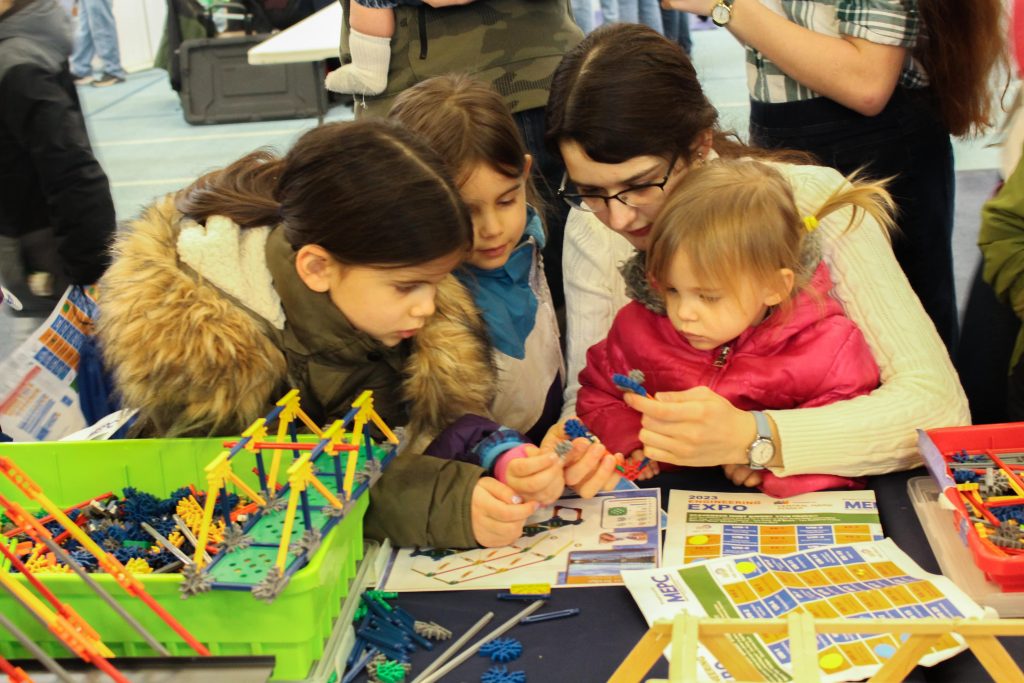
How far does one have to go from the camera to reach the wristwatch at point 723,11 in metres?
1.87

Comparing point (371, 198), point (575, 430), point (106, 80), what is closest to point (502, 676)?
point (575, 430)

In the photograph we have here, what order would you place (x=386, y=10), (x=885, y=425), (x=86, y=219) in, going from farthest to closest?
(x=86, y=219) < (x=386, y=10) < (x=885, y=425)

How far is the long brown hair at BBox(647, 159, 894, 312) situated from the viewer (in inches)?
53.6

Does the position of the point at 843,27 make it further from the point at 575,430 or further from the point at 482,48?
the point at 575,430

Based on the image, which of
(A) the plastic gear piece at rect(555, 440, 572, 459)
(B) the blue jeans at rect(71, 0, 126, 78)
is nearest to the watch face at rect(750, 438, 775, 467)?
(A) the plastic gear piece at rect(555, 440, 572, 459)

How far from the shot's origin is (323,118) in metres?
6.49

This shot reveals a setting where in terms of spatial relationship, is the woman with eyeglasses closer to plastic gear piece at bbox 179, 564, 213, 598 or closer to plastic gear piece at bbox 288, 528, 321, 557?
plastic gear piece at bbox 288, 528, 321, 557

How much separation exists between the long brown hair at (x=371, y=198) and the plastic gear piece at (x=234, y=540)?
1.21 ft

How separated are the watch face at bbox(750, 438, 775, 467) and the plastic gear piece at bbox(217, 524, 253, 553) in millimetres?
648

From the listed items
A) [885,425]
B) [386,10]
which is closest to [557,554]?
[885,425]

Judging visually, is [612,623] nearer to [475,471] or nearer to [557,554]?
[557,554]

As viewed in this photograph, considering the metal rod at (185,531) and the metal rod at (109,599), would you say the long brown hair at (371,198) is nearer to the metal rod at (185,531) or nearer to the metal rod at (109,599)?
the metal rod at (185,531)

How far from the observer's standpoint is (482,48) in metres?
2.04

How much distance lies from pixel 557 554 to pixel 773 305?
47 cm
